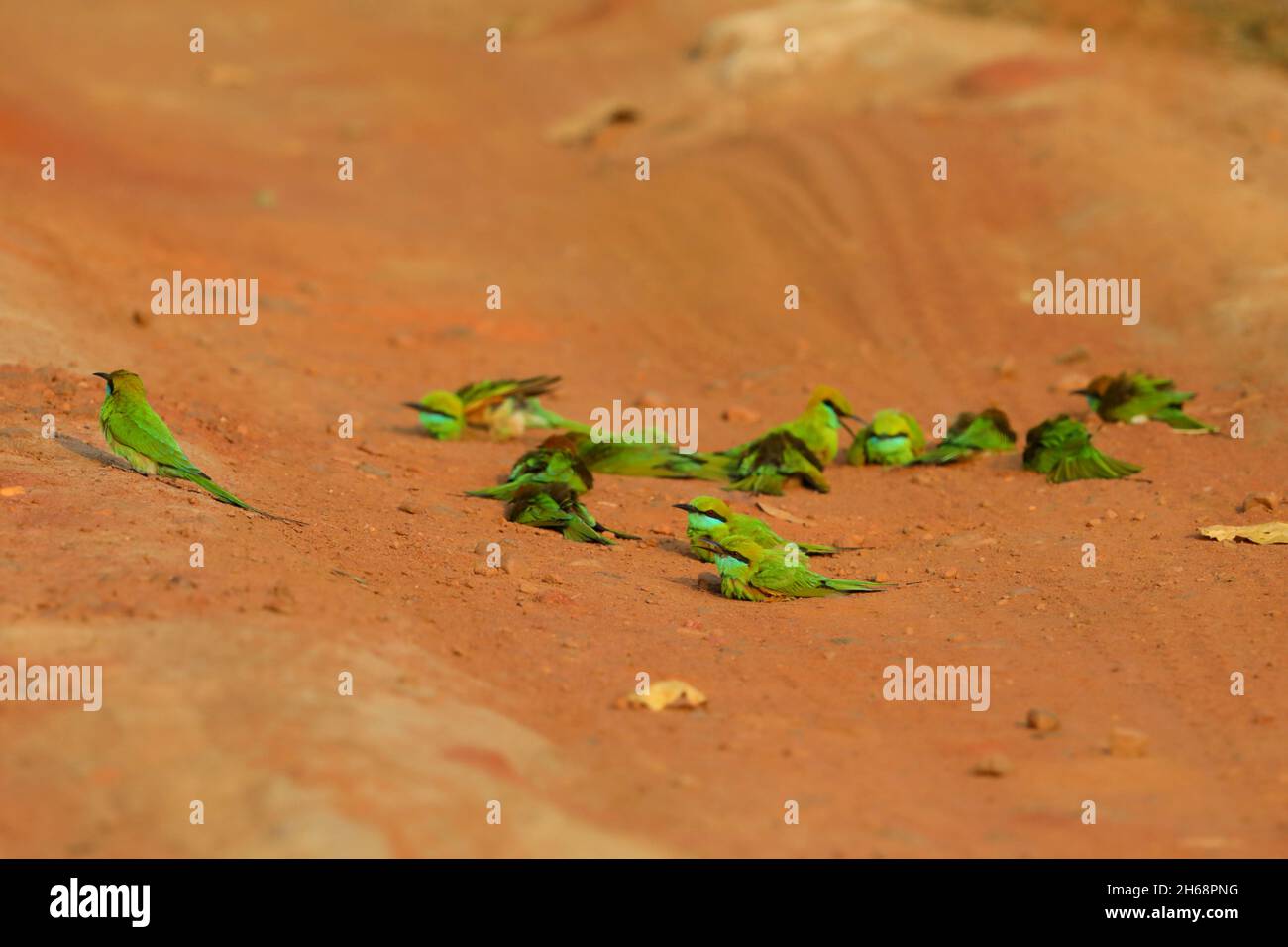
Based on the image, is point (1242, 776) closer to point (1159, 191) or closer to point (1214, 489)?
point (1214, 489)

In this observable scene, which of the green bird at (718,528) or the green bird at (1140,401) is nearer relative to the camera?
the green bird at (718,528)

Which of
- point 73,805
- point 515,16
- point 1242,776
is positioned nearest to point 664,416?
point 1242,776

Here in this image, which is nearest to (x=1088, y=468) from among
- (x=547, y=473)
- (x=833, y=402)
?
(x=833, y=402)

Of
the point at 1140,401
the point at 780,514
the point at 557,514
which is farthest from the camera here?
the point at 1140,401

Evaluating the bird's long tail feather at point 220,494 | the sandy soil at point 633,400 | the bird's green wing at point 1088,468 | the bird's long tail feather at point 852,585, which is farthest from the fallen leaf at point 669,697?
the bird's green wing at point 1088,468

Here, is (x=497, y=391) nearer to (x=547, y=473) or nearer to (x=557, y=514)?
(x=547, y=473)

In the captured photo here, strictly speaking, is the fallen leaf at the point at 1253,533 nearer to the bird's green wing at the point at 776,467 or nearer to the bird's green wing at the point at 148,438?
the bird's green wing at the point at 776,467

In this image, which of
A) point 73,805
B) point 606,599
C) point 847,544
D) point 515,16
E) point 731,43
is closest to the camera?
point 73,805
